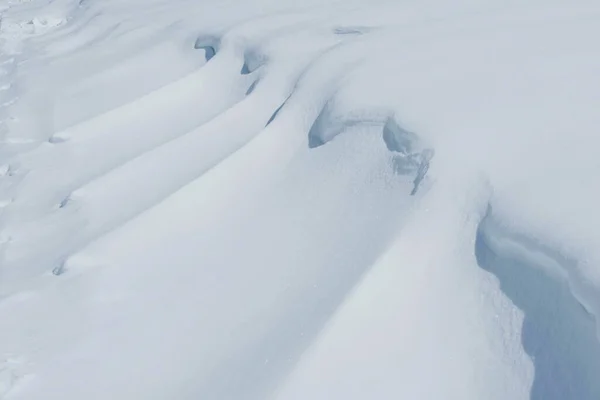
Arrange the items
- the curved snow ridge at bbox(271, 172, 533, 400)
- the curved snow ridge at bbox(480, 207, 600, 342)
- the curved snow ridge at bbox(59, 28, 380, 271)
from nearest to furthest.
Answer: the curved snow ridge at bbox(480, 207, 600, 342)
the curved snow ridge at bbox(271, 172, 533, 400)
the curved snow ridge at bbox(59, 28, 380, 271)

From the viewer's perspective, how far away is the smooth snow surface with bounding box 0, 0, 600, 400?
2318mm

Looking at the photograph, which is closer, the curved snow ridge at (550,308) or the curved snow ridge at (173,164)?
the curved snow ridge at (550,308)

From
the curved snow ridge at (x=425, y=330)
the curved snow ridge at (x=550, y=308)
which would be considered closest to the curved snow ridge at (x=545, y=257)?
the curved snow ridge at (x=550, y=308)

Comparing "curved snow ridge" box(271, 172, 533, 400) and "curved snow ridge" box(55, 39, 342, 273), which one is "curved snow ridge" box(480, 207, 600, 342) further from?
"curved snow ridge" box(55, 39, 342, 273)

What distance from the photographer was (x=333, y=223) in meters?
3.04

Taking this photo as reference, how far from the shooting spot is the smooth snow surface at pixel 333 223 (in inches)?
91.3

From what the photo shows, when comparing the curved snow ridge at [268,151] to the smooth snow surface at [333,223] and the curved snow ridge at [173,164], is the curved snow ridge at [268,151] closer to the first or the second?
the smooth snow surface at [333,223]

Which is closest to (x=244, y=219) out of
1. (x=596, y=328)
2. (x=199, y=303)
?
(x=199, y=303)

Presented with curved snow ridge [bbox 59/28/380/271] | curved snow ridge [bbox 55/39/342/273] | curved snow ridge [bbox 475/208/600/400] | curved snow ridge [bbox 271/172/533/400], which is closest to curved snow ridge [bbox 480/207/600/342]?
curved snow ridge [bbox 475/208/600/400]

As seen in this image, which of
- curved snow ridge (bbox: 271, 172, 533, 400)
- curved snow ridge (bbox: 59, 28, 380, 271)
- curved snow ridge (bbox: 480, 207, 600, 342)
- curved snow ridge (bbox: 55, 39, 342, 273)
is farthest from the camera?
curved snow ridge (bbox: 55, 39, 342, 273)

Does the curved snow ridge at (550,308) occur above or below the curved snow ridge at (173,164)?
above

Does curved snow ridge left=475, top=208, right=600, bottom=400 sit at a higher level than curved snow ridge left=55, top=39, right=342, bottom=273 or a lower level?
higher

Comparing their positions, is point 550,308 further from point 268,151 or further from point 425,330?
point 268,151

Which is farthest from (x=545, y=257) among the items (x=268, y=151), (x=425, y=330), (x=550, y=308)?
(x=268, y=151)
